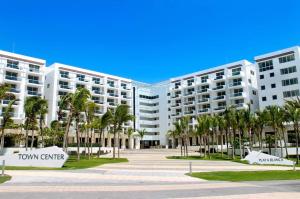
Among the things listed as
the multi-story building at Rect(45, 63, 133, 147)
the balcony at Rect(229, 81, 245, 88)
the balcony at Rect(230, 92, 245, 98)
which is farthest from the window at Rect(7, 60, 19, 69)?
the balcony at Rect(230, 92, 245, 98)

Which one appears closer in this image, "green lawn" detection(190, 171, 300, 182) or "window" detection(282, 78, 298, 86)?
"green lawn" detection(190, 171, 300, 182)

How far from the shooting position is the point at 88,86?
310 ft

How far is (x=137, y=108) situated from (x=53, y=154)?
270 feet

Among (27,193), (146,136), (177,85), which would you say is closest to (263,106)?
(177,85)

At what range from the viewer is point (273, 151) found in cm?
6253

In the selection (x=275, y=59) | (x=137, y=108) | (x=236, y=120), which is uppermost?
(x=275, y=59)

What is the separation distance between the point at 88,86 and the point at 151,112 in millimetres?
31310

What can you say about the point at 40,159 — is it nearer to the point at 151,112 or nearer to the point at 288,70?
the point at 288,70

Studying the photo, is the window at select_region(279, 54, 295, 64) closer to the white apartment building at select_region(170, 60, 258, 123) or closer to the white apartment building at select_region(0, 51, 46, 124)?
the white apartment building at select_region(170, 60, 258, 123)

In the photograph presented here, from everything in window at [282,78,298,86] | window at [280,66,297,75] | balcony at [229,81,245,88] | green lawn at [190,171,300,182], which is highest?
window at [280,66,297,75]

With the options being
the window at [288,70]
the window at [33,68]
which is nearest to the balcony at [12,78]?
the window at [33,68]

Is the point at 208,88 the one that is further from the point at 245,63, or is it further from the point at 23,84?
the point at 23,84

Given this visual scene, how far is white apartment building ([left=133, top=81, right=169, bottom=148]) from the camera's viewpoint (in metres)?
113

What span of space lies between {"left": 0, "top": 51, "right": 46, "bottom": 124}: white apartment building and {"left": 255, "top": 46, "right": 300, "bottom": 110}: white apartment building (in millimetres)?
56923
